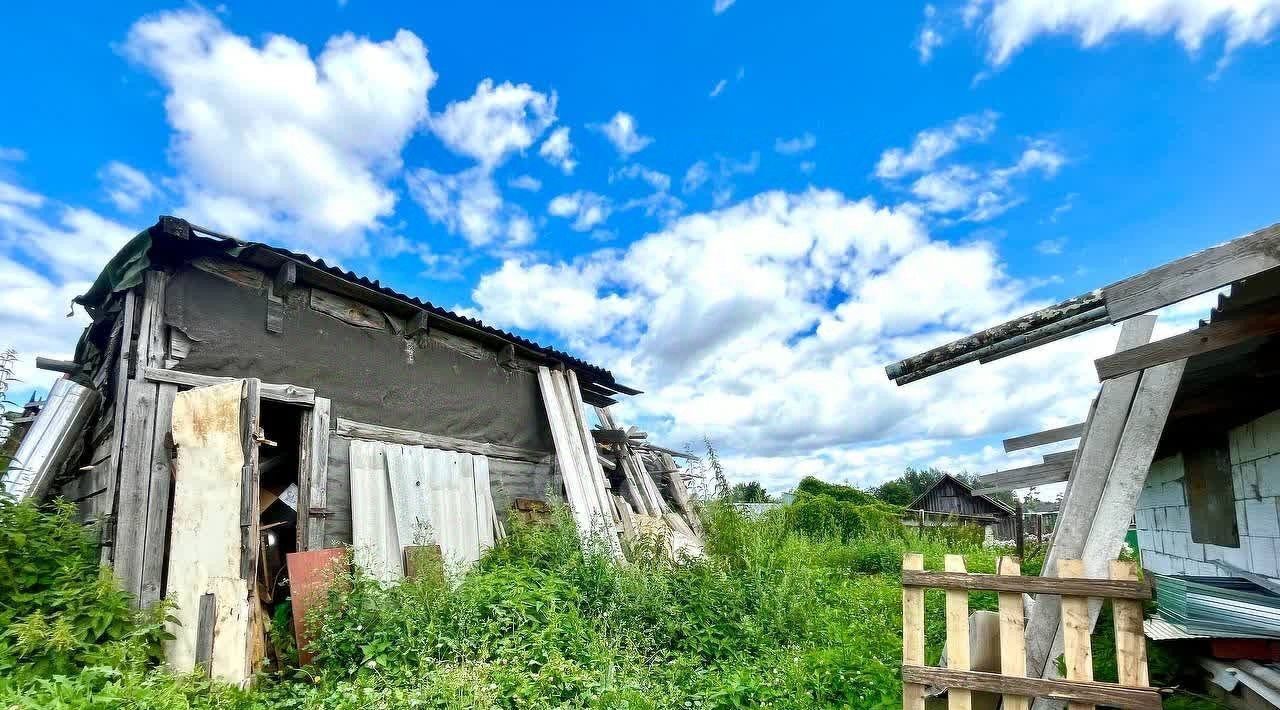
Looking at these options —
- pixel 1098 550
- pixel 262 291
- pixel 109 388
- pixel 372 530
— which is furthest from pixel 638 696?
pixel 109 388

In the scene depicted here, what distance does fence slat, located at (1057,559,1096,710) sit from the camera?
2971mm

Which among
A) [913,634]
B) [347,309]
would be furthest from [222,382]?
[913,634]

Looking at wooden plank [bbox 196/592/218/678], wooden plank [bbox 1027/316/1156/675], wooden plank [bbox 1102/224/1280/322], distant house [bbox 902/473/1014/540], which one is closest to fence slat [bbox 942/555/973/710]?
wooden plank [bbox 1027/316/1156/675]

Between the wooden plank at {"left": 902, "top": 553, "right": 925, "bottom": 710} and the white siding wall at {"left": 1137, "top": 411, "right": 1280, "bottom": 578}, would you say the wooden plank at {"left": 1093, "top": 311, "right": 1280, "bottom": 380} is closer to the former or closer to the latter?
the wooden plank at {"left": 902, "top": 553, "right": 925, "bottom": 710}

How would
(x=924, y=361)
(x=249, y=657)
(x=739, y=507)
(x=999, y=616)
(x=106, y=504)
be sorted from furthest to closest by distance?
(x=739, y=507), (x=106, y=504), (x=249, y=657), (x=924, y=361), (x=999, y=616)

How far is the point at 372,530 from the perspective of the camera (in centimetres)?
659

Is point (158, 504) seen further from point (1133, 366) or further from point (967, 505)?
point (967, 505)

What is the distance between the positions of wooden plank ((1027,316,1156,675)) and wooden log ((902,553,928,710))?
534 millimetres

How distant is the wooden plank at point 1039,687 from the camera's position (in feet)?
9.46

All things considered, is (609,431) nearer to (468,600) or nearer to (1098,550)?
(468,600)

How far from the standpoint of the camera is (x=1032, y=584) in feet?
10.1

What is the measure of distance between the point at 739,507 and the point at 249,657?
261 inches

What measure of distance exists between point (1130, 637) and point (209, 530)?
646 cm

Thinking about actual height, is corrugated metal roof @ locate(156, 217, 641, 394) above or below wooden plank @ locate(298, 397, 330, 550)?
above
